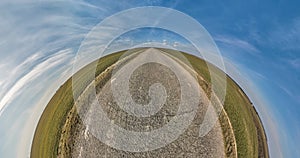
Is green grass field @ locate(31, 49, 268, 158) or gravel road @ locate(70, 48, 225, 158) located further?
green grass field @ locate(31, 49, 268, 158)

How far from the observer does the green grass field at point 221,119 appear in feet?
48.6

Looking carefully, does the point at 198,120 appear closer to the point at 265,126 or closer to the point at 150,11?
the point at 265,126

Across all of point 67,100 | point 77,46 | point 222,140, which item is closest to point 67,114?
point 67,100

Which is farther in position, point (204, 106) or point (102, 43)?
point (102, 43)

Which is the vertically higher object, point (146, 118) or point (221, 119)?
point (221, 119)

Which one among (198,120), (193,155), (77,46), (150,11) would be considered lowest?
(193,155)

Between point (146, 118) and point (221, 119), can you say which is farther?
point (221, 119)

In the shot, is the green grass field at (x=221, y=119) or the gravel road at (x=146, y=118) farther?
the green grass field at (x=221, y=119)

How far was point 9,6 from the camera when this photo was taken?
15891mm

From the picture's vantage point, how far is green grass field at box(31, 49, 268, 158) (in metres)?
14.8

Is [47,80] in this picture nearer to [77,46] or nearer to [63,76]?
[63,76]

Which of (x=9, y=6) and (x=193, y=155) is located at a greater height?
Result: (x=9, y=6)

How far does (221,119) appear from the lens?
1505 centimetres

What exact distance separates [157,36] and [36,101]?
18.5 feet
